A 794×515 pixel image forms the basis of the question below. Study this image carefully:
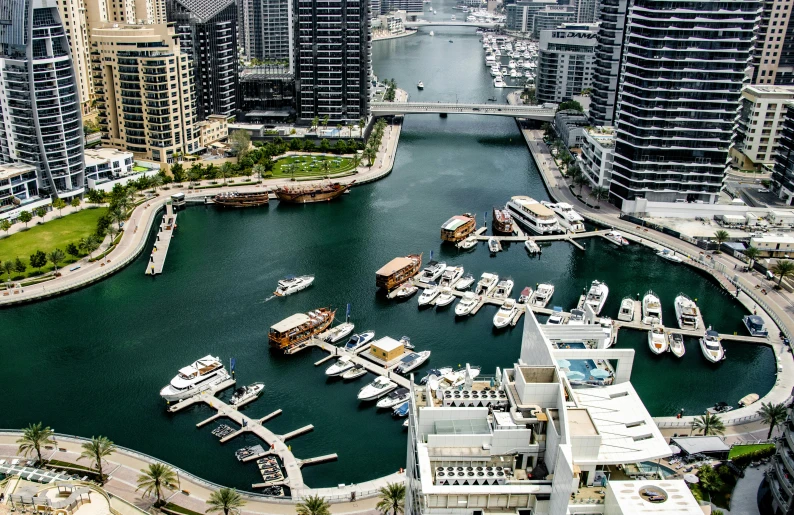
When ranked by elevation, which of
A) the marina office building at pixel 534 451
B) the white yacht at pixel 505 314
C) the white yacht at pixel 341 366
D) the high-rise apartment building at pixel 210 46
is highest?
the high-rise apartment building at pixel 210 46

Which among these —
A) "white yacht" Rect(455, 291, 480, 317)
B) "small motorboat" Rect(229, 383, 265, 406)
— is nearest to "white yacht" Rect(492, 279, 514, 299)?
"white yacht" Rect(455, 291, 480, 317)

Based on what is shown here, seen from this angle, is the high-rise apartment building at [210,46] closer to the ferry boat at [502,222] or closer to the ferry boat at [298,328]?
the ferry boat at [502,222]

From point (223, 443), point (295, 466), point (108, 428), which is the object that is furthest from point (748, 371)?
point (108, 428)

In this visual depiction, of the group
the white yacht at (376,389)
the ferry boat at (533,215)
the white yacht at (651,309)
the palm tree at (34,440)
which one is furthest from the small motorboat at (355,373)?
the ferry boat at (533,215)

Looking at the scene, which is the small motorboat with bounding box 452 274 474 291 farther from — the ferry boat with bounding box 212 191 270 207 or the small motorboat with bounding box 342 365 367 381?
the ferry boat with bounding box 212 191 270 207

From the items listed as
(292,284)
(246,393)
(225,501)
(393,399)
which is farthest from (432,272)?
(225,501)
